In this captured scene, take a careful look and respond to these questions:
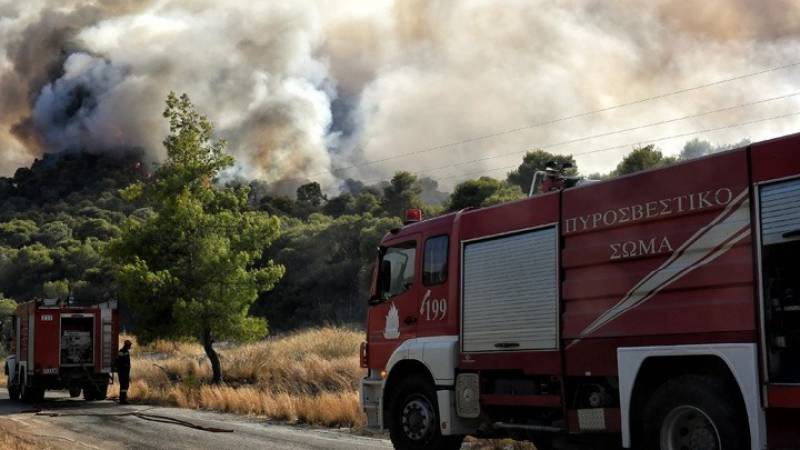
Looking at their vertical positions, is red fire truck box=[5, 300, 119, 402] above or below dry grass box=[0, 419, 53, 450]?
above

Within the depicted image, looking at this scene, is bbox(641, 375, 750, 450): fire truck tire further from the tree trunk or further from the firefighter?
the tree trunk

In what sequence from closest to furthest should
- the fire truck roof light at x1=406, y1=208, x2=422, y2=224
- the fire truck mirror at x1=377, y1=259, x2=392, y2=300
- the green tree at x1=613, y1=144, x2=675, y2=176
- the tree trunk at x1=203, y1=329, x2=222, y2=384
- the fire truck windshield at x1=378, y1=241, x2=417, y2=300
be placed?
the fire truck windshield at x1=378, y1=241, x2=417, y2=300 → the fire truck mirror at x1=377, y1=259, x2=392, y2=300 → the fire truck roof light at x1=406, y1=208, x2=422, y2=224 → the tree trunk at x1=203, y1=329, x2=222, y2=384 → the green tree at x1=613, y1=144, x2=675, y2=176

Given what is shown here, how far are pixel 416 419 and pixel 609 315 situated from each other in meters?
3.38

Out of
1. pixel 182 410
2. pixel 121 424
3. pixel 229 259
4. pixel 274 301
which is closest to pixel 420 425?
pixel 121 424

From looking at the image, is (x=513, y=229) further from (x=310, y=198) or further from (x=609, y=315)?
(x=310, y=198)

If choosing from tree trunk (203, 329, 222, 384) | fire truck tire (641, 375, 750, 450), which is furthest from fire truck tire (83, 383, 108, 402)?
fire truck tire (641, 375, 750, 450)

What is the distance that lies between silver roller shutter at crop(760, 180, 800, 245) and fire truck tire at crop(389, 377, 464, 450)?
4.85 meters

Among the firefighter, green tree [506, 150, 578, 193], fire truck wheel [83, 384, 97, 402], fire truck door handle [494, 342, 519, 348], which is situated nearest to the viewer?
fire truck door handle [494, 342, 519, 348]

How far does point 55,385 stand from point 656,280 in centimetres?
2114

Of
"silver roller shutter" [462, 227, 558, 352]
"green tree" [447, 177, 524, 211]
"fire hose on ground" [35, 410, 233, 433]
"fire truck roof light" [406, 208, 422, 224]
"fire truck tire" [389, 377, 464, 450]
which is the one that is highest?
"green tree" [447, 177, 524, 211]

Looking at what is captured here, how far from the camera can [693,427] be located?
7.96 meters

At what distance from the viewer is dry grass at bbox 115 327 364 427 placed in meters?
18.3

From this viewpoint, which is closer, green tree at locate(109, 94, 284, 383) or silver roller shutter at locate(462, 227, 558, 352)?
silver roller shutter at locate(462, 227, 558, 352)

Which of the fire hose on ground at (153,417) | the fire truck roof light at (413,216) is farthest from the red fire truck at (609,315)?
the fire hose on ground at (153,417)
